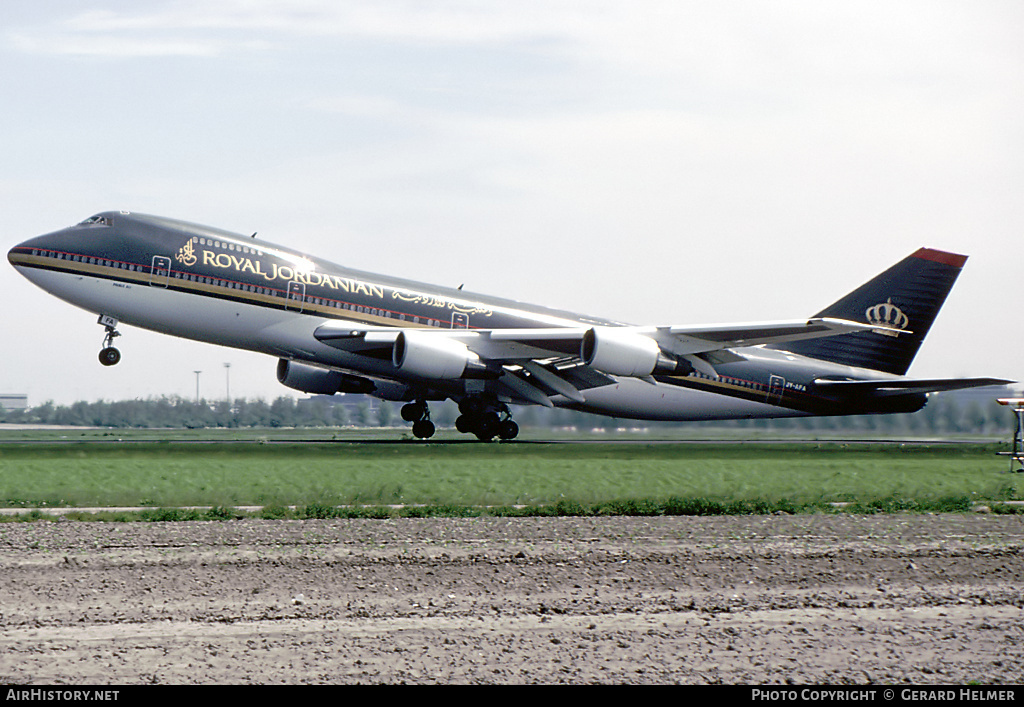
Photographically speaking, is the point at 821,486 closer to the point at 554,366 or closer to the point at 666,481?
the point at 666,481

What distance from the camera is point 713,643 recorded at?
7738 millimetres

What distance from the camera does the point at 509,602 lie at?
30.7 feet

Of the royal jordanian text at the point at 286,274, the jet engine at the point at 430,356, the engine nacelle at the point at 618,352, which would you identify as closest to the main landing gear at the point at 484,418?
the jet engine at the point at 430,356

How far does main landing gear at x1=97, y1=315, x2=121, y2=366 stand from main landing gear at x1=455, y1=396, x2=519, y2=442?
32.4 feet

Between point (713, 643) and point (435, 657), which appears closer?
point (435, 657)

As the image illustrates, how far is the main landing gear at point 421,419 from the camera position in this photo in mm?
34250

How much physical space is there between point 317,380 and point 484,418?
20.9 ft

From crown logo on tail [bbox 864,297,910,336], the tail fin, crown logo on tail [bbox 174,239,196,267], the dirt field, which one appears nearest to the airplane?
crown logo on tail [bbox 174,239,196,267]

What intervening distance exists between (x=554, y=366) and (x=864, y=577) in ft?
65.5

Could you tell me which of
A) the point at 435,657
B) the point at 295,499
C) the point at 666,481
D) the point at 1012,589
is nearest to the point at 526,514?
the point at 295,499

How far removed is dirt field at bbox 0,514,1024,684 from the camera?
699cm

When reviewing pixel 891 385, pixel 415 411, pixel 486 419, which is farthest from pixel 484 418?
pixel 891 385

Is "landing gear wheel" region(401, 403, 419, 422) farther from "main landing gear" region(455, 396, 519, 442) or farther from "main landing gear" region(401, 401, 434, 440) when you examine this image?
"main landing gear" region(455, 396, 519, 442)

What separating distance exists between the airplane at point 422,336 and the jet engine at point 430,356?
0.13ft
